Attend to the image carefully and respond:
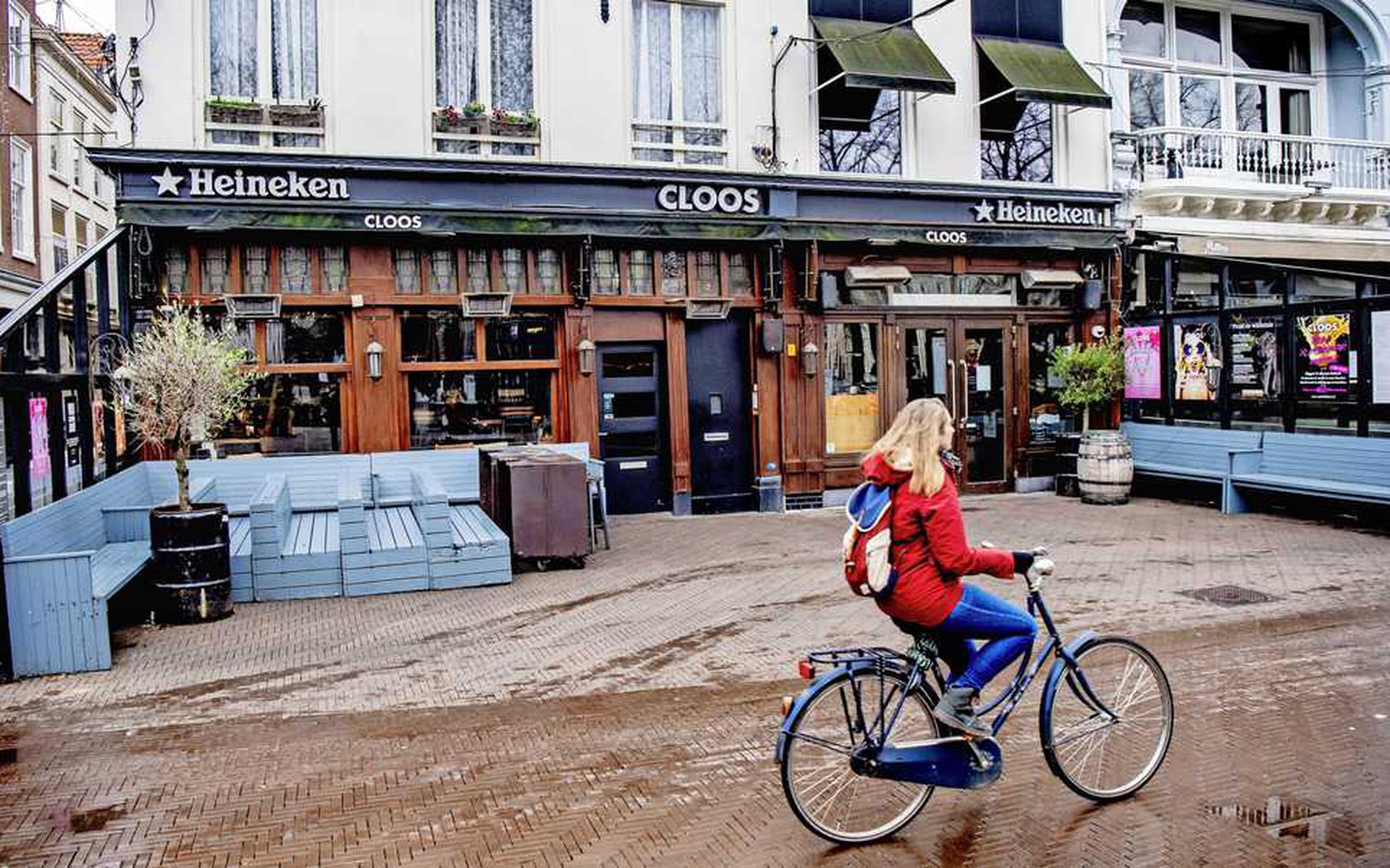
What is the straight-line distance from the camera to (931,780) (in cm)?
464

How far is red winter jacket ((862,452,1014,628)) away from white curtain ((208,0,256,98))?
11.4m

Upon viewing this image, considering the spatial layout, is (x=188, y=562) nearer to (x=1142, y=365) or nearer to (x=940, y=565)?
(x=940, y=565)

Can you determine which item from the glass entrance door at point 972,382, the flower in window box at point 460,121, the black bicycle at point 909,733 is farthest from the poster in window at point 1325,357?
the flower in window box at point 460,121

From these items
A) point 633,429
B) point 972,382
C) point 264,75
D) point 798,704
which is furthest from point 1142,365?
point 798,704

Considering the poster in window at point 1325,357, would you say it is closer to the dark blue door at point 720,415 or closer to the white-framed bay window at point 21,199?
the dark blue door at point 720,415

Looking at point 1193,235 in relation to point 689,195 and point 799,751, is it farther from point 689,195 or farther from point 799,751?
point 799,751

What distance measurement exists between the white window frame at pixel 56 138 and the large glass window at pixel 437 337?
19.2m

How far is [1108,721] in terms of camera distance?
5027 millimetres

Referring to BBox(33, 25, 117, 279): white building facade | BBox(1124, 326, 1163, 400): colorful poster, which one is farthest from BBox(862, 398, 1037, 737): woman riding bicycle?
BBox(33, 25, 117, 279): white building facade

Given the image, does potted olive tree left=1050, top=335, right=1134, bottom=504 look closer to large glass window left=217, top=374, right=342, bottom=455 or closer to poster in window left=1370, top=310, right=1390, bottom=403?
poster in window left=1370, top=310, right=1390, bottom=403

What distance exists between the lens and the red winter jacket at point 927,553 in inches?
175

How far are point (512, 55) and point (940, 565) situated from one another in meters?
11.5

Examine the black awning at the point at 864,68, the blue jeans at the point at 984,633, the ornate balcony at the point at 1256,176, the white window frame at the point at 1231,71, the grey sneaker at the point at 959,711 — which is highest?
the white window frame at the point at 1231,71

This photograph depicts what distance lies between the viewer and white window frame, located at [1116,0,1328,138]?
59.6 ft
